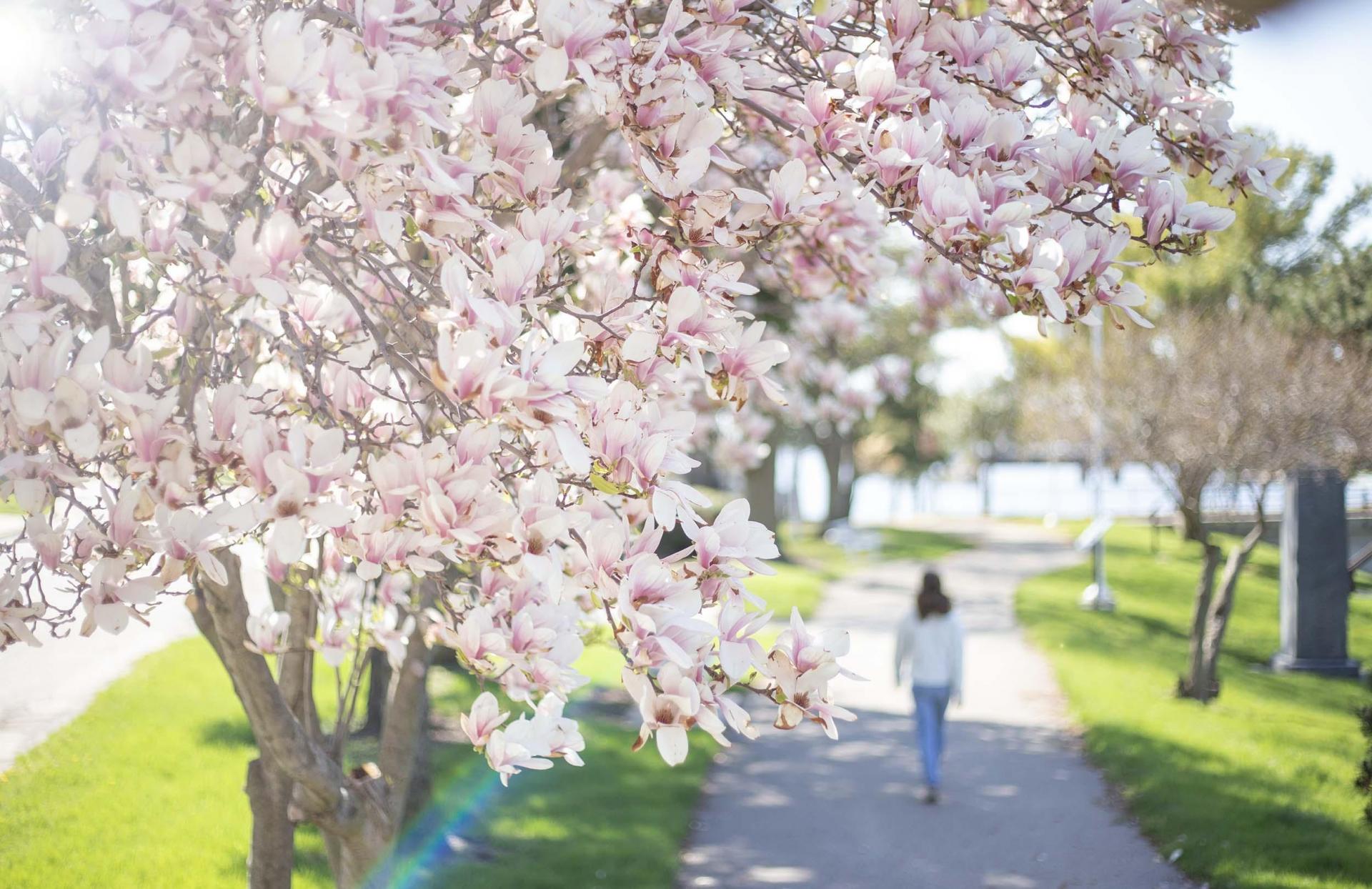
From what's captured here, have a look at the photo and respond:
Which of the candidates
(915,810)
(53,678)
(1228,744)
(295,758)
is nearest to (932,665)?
(915,810)

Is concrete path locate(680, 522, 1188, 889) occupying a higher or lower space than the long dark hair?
lower

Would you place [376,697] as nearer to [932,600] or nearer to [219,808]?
[219,808]

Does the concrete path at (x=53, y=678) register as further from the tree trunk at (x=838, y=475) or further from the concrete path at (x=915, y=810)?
the tree trunk at (x=838, y=475)

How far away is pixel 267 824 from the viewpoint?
385cm

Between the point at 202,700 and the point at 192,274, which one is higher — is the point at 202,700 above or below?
below

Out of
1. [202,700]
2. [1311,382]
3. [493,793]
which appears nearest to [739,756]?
[493,793]

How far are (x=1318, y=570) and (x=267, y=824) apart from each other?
40.6ft

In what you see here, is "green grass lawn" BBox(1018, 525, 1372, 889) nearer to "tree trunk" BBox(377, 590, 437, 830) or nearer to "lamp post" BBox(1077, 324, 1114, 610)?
"lamp post" BBox(1077, 324, 1114, 610)

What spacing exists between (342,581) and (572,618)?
1.58 m

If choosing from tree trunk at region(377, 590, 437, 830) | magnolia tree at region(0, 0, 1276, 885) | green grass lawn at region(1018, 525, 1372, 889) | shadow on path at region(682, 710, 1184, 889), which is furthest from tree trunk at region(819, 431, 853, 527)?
magnolia tree at region(0, 0, 1276, 885)

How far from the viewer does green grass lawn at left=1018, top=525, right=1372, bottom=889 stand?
6117 mm

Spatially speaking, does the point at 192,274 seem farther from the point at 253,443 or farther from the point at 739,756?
the point at 739,756

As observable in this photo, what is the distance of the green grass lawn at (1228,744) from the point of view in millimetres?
6117

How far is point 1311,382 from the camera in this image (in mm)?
13133
